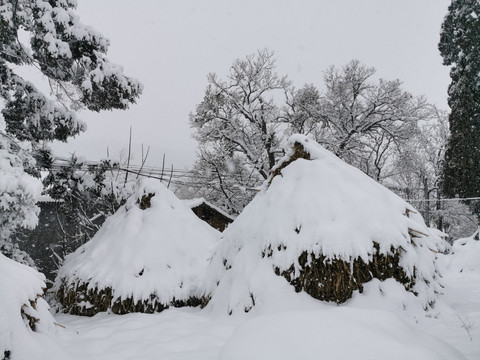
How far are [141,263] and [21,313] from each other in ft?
7.46

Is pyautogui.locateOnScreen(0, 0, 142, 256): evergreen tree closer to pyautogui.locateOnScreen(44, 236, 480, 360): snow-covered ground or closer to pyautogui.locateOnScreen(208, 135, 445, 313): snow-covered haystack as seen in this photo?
pyautogui.locateOnScreen(44, 236, 480, 360): snow-covered ground

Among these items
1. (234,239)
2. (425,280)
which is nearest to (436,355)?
(425,280)

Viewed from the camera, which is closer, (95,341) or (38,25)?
(95,341)

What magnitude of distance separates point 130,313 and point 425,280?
3.88 m

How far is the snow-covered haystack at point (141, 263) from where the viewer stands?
14.3 ft

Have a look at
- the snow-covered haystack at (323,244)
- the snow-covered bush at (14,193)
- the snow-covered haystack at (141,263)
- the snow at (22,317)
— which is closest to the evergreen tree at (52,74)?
the snow-covered bush at (14,193)

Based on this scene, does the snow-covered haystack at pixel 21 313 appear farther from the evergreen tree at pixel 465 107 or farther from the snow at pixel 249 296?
the evergreen tree at pixel 465 107

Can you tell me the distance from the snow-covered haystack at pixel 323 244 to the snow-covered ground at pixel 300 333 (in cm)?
22

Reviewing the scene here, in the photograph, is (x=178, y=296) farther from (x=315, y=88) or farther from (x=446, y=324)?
(x=315, y=88)

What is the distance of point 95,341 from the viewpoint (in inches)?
122

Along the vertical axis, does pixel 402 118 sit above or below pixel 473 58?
below

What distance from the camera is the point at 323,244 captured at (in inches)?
135

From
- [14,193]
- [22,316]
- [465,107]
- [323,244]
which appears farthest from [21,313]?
[465,107]

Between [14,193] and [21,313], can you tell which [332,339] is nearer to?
[21,313]
